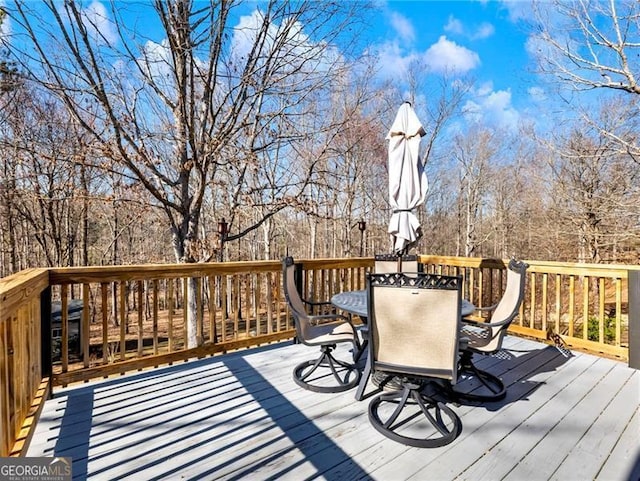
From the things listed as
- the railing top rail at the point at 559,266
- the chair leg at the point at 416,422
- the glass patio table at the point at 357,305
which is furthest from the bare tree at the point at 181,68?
the chair leg at the point at 416,422

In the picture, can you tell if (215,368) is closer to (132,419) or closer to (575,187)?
(132,419)

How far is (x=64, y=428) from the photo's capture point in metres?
2.28

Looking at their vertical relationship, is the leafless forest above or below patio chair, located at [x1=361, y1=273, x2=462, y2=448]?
above

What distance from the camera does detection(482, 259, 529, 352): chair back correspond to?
2.62 meters

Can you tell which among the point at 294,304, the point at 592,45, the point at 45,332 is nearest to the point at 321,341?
the point at 294,304

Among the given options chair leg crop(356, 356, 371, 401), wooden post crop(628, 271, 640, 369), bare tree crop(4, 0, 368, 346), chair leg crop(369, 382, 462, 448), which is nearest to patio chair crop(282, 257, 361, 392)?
chair leg crop(356, 356, 371, 401)

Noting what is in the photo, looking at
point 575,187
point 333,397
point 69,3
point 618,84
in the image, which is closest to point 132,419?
point 333,397

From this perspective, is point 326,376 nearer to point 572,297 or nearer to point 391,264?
point 391,264

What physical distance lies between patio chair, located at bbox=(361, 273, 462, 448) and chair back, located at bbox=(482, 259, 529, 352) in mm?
703

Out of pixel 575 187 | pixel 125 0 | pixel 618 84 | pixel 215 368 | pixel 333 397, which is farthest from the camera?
pixel 575 187

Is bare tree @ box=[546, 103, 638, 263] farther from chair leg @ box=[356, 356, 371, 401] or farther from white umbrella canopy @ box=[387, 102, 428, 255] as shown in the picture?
chair leg @ box=[356, 356, 371, 401]

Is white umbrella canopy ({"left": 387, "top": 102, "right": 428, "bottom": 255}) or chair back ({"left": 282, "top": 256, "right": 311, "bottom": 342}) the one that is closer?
chair back ({"left": 282, "top": 256, "right": 311, "bottom": 342})

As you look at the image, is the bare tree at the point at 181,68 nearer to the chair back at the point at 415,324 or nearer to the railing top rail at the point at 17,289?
the railing top rail at the point at 17,289

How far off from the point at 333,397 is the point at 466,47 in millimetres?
10161
